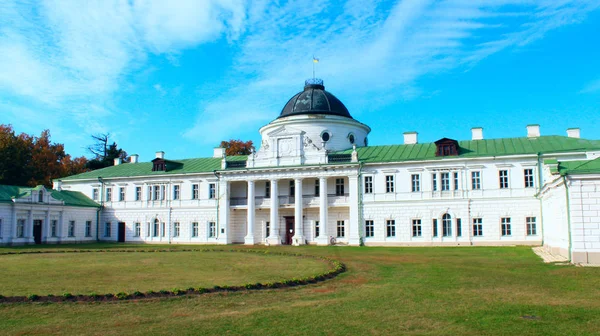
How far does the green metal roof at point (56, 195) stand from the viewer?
149ft

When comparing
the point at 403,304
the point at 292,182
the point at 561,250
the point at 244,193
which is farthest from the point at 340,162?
the point at 403,304

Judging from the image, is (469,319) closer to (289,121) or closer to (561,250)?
(561,250)

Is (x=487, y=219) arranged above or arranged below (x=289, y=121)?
below

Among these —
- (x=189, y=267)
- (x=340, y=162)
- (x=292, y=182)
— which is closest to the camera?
(x=189, y=267)

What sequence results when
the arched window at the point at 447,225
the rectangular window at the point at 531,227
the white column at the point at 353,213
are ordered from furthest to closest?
1. the white column at the point at 353,213
2. the arched window at the point at 447,225
3. the rectangular window at the point at 531,227

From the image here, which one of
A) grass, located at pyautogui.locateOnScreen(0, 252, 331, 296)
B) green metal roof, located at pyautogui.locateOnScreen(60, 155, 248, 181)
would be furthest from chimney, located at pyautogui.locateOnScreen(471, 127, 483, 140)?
grass, located at pyautogui.locateOnScreen(0, 252, 331, 296)

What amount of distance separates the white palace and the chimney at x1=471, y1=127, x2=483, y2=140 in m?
0.13

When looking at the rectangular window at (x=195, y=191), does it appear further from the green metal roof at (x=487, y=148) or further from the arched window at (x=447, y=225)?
the arched window at (x=447, y=225)

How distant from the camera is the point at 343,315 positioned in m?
11.6

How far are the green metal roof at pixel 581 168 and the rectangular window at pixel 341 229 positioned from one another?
24124 mm

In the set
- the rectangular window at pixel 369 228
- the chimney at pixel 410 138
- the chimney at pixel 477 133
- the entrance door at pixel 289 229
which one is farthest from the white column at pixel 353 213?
the chimney at pixel 477 133

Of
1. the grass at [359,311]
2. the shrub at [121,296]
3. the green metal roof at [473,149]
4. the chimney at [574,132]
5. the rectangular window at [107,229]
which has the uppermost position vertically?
the chimney at [574,132]

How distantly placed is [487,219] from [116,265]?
28.7m

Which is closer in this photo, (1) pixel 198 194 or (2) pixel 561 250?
(2) pixel 561 250
